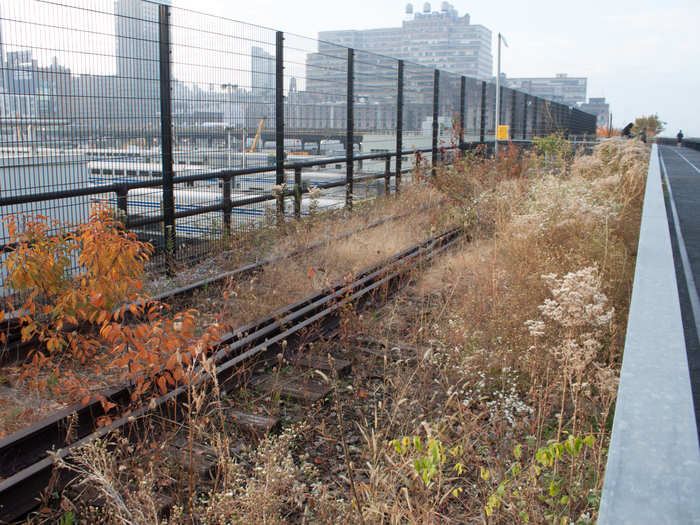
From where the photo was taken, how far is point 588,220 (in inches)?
329

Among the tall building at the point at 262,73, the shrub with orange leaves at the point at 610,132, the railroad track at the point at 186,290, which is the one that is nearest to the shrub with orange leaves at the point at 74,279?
the railroad track at the point at 186,290

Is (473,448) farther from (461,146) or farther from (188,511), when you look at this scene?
(461,146)

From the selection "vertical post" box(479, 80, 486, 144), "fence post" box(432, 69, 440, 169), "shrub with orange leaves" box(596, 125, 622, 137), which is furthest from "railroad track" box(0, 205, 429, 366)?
"shrub with orange leaves" box(596, 125, 622, 137)

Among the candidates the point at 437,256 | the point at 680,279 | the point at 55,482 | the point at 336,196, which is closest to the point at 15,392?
the point at 55,482

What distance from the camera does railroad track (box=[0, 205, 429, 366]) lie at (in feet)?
18.8

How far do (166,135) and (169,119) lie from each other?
226 mm

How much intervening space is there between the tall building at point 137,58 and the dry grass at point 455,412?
2.77m

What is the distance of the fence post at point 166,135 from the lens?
8734mm

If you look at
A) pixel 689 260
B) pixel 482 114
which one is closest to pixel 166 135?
pixel 689 260

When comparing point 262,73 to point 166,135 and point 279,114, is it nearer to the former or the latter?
point 279,114

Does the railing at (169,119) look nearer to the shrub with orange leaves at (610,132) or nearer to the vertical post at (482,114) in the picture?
the vertical post at (482,114)

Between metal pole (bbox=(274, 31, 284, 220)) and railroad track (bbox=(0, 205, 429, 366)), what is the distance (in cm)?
160

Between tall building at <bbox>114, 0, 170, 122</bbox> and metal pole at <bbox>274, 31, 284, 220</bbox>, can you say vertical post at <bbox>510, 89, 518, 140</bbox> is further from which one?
tall building at <bbox>114, 0, 170, 122</bbox>

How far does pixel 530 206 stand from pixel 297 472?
6.60 meters
